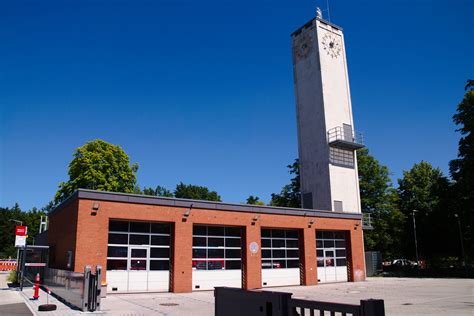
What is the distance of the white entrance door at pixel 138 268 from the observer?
21.0 meters

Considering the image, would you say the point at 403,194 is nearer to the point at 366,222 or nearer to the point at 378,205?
the point at 378,205

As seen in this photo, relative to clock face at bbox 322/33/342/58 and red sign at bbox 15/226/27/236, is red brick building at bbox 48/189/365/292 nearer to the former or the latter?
red sign at bbox 15/226/27/236

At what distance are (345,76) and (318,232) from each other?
1525 centimetres

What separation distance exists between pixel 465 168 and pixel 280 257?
21329 millimetres

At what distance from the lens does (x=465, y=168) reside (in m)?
37.3

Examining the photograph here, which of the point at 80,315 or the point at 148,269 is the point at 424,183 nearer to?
the point at 148,269

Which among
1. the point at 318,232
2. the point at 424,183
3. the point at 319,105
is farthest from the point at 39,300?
the point at 424,183

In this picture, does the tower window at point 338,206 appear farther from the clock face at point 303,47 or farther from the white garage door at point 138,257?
the white garage door at point 138,257

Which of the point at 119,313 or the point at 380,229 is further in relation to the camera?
the point at 380,229

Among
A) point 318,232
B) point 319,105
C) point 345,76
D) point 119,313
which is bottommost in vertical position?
point 119,313

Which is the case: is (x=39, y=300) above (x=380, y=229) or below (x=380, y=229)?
below

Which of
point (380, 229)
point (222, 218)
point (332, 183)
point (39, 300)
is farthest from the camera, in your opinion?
point (380, 229)

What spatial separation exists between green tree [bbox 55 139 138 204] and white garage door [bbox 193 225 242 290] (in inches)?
980

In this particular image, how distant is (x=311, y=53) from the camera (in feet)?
119
